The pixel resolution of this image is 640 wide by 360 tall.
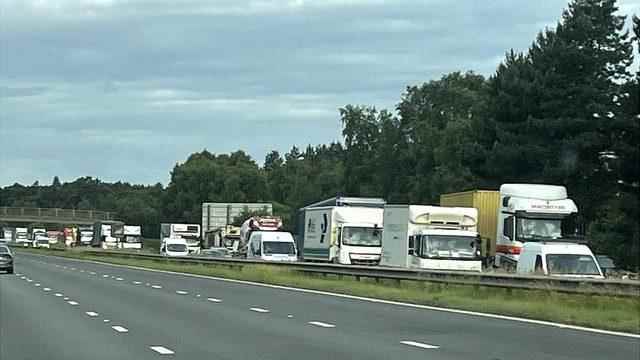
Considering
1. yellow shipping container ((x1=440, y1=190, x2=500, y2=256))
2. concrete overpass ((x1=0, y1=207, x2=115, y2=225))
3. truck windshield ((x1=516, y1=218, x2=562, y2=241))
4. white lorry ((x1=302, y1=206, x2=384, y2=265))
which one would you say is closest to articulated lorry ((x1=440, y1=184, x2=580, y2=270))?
truck windshield ((x1=516, y1=218, x2=562, y2=241))

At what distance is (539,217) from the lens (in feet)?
138

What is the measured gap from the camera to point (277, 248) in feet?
196

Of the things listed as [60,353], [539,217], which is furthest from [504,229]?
[60,353]

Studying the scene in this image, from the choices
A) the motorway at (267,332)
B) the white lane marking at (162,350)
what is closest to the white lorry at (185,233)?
the motorway at (267,332)

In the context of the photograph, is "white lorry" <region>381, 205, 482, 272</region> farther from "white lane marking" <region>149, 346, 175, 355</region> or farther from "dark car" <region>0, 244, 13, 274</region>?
"white lane marking" <region>149, 346, 175, 355</region>

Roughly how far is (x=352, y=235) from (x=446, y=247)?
8423mm

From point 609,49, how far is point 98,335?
52049 mm

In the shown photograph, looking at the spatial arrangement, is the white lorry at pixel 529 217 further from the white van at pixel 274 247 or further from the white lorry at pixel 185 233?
the white lorry at pixel 185 233

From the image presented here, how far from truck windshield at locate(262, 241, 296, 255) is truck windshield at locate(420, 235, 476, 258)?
17.5m

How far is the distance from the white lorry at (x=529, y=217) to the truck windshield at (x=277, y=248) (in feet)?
58.8

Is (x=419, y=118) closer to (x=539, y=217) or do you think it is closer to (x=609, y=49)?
(x=609, y=49)

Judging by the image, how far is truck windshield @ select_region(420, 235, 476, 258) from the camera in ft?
138

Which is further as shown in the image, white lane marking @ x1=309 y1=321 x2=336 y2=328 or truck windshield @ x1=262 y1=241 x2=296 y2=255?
truck windshield @ x1=262 y1=241 x2=296 y2=255

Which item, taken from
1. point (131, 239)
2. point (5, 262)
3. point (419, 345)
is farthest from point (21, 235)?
point (419, 345)
